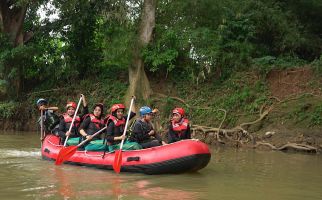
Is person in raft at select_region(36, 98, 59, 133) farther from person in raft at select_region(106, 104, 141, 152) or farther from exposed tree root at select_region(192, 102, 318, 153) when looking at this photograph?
A: exposed tree root at select_region(192, 102, 318, 153)

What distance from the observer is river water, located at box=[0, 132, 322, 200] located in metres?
8.38

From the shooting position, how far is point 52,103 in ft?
75.6

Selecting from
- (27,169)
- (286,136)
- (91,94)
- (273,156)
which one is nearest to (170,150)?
(27,169)

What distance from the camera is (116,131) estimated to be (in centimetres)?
1112

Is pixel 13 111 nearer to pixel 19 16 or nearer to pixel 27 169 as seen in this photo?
pixel 19 16

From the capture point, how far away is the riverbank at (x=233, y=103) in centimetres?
1628

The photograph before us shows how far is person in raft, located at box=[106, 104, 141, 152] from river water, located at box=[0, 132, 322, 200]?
2.13 ft

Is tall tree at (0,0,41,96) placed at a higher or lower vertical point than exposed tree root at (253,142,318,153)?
higher

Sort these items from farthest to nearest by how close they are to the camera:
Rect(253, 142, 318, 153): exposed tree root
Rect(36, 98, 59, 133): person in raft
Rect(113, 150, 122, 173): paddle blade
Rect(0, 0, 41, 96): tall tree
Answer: Rect(0, 0, 41, 96): tall tree, Rect(253, 142, 318, 153): exposed tree root, Rect(36, 98, 59, 133): person in raft, Rect(113, 150, 122, 173): paddle blade

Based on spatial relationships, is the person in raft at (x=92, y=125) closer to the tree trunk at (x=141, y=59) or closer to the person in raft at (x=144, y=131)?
the person in raft at (x=144, y=131)

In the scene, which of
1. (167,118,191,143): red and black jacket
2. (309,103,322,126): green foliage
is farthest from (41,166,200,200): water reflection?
(309,103,322,126): green foliage

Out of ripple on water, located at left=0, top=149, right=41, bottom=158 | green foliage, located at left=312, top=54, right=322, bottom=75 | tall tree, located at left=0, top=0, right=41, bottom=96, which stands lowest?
ripple on water, located at left=0, top=149, right=41, bottom=158

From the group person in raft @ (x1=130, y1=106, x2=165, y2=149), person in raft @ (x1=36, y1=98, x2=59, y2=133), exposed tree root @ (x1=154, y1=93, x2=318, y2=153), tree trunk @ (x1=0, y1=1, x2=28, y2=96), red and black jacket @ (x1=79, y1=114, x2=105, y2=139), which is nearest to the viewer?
person in raft @ (x1=130, y1=106, x2=165, y2=149)

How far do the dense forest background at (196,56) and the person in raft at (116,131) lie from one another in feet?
21.9
